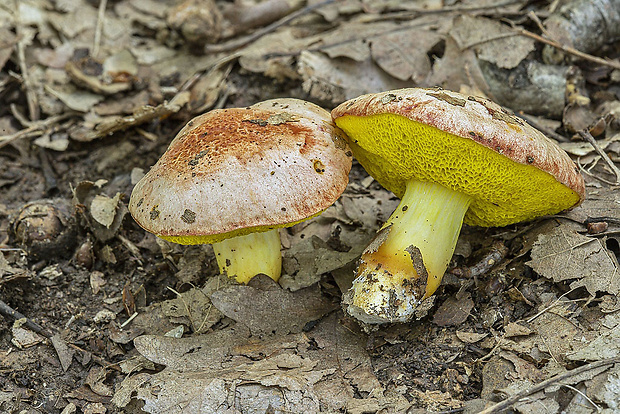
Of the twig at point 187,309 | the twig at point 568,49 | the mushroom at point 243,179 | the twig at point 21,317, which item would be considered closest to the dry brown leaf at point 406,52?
the twig at point 568,49

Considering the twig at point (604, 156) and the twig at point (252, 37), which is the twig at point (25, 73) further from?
the twig at point (604, 156)

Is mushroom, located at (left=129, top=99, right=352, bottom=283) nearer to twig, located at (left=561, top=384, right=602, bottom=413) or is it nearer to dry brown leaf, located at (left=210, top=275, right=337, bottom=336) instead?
dry brown leaf, located at (left=210, top=275, right=337, bottom=336)

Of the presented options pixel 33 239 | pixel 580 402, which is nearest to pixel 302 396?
pixel 580 402

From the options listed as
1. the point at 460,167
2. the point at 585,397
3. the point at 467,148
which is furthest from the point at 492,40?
the point at 585,397

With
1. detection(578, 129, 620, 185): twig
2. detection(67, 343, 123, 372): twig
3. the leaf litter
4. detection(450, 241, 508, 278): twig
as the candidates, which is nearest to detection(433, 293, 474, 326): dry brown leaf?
the leaf litter

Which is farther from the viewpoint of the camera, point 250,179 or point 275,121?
point 275,121

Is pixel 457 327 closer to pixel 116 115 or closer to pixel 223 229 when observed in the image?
pixel 223 229
